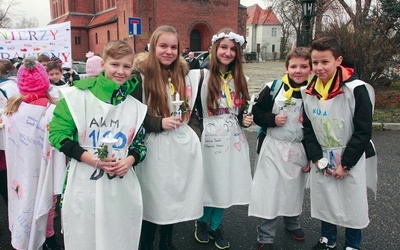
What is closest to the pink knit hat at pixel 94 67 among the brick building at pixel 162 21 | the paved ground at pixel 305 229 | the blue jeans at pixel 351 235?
the paved ground at pixel 305 229

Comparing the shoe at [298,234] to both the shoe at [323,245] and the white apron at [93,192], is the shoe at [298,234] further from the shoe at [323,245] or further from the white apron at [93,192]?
the white apron at [93,192]

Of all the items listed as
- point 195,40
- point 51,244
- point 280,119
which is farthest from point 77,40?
point 280,119

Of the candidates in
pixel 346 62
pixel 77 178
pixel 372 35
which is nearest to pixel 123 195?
pixel 77 178

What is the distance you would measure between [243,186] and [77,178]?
1.53 metres

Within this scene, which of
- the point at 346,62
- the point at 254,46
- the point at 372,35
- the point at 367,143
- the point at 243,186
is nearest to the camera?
the point at 367,143

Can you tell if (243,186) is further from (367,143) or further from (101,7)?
(101,7)

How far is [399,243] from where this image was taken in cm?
328

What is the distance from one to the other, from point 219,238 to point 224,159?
850mm

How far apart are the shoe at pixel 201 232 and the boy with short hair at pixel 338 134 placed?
1157 millimetres

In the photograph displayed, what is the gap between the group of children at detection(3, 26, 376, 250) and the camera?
228cm

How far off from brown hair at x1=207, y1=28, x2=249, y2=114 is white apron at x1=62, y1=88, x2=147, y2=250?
0.97 metres

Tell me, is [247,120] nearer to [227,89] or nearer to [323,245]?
[227,89]

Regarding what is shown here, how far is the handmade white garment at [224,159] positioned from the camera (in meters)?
3.04

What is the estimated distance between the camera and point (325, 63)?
9.16ft
